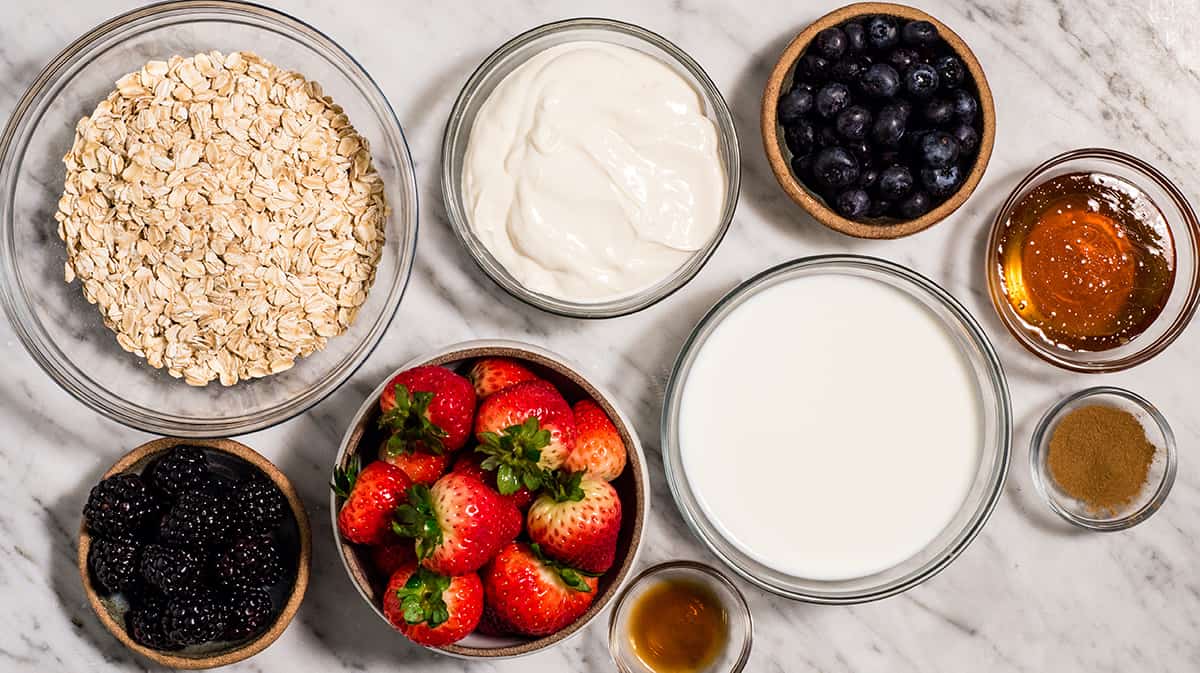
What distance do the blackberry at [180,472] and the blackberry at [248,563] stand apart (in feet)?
0.35

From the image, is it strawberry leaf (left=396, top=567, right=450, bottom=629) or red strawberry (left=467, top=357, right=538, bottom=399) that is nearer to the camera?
strawberry leaf (left=396, top=567, right=450, bottom=629)

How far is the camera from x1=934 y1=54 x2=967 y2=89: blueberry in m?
1.47

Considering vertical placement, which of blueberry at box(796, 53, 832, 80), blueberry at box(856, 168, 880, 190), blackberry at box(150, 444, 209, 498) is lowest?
blackberry at box(150, 444, 209, 498)

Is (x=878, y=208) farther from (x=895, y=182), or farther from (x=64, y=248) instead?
(x=64, y=248)

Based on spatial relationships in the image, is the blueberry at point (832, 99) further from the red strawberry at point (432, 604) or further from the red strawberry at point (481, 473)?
the red strawberry at point (432, 604)

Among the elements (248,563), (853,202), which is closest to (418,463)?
(248,563)

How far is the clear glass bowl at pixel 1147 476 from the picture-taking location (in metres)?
1.58

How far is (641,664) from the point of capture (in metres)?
1.56

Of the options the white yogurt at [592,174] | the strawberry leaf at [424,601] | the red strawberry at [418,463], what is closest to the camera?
the strawberry leaf at [424,601]

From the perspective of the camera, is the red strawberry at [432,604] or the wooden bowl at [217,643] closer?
the red strawberry at [432,604]

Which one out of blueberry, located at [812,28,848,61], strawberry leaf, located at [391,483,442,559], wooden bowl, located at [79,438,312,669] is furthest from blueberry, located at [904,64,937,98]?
wooden bowl, located at [79,438,312,669]

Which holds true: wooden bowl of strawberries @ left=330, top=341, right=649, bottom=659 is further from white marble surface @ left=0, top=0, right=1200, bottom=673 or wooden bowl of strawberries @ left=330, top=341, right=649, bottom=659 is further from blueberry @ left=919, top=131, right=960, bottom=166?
blueberry @ left=919, top=131, right=960, bottom=166

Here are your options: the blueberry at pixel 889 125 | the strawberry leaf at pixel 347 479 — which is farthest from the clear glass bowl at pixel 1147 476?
the strawberry leaf at pixel 347 479

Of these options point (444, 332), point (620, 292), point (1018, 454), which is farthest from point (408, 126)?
point (1018, 454)
